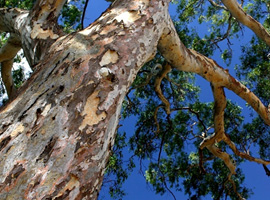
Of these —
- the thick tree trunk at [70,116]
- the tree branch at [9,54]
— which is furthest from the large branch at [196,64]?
the tree branch at [9,54]

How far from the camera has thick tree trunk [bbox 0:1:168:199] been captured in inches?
39.8

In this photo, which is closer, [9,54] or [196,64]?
[196,64]

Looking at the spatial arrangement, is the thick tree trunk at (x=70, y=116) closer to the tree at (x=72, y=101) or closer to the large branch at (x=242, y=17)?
the tree at (x=72, y=101)

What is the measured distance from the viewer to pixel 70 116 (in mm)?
1185

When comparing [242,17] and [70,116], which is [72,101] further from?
[242,17]

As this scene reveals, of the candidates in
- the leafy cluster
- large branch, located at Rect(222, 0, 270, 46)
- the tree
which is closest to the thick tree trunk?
the tree

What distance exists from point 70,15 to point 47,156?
5.59m

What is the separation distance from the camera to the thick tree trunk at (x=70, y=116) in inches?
39.8

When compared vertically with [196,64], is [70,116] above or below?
below

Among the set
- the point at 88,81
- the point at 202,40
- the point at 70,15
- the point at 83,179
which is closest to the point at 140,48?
the point at 88,81

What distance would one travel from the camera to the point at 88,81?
4.36 ft

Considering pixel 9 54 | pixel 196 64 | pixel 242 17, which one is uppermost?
pixel 242 17

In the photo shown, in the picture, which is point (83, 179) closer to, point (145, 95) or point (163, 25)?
point (163, 25)

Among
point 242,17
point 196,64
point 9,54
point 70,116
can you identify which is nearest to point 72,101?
point 70,116
